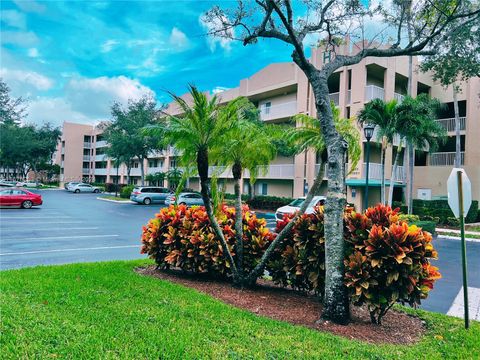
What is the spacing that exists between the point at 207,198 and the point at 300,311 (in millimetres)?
2323

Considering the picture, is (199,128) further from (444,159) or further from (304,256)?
(444,159)

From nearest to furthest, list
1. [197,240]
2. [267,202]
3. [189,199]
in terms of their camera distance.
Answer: [197,240] < [267,202] < [189,199]

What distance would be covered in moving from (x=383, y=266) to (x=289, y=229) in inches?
62.3

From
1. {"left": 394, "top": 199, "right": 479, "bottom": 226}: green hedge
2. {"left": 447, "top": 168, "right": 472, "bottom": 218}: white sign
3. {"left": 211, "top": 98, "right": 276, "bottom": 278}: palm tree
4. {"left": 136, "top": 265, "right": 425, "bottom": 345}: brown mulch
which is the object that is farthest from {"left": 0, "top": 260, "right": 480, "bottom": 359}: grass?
{"left": 394, "top": 199, "right": 479, "bottom": 226}: green hedge

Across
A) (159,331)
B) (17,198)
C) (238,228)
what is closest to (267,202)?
(17,198)

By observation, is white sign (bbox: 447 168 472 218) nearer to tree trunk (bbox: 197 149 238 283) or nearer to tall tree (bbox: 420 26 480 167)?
tree trunk (bbox: 197 149 238 283)

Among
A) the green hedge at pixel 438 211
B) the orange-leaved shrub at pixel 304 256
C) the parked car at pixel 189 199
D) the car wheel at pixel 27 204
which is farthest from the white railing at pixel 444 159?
the car wheel at pixel 27 204

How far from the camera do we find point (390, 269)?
4.54m

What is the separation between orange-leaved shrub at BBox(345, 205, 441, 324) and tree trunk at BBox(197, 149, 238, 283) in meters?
2.21

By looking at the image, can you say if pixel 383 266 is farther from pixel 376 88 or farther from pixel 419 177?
pixel 419 177

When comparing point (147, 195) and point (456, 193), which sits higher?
point (456, 193)

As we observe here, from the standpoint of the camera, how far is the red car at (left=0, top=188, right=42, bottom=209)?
2306cm

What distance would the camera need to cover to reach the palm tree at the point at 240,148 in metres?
5.88

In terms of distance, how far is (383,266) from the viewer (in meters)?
4.56
